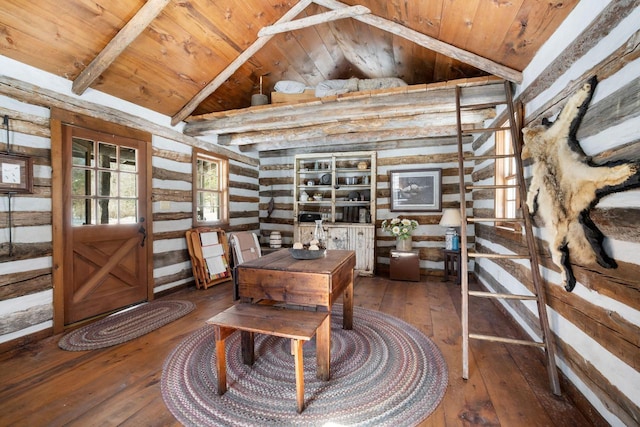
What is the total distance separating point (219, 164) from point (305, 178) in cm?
175

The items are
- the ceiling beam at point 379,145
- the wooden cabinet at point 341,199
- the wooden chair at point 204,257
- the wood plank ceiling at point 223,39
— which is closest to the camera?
the wood plank ceiling at point 223,39

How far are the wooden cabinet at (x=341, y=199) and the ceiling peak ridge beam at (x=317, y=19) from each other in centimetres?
245

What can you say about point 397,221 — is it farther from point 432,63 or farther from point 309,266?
point 309,266

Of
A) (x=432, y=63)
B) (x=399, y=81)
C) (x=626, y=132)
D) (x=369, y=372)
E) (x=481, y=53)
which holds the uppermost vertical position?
(x=432, y=63)

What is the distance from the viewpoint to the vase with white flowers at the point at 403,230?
469 centimetres

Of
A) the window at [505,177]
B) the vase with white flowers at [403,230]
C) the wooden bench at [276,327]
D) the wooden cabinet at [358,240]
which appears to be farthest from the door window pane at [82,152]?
the window at [505,177]

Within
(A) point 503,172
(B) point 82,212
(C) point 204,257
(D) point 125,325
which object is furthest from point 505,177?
(B) point 82,212

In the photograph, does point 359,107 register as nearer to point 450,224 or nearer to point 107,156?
point 450,224

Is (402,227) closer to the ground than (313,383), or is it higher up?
higher up

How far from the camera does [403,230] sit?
4.71 m

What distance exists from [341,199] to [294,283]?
367 cm

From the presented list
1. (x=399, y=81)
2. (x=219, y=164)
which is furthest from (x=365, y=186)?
(x=219, y=164)

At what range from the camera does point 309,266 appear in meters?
2.09

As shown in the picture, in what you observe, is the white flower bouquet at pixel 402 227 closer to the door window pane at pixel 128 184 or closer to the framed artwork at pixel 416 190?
the framed artwork at pixel 416 190
